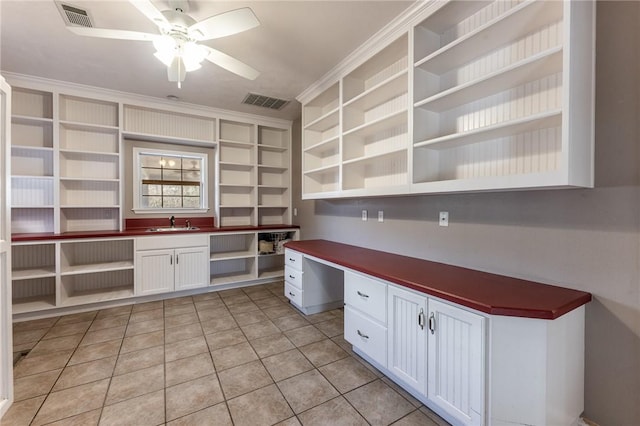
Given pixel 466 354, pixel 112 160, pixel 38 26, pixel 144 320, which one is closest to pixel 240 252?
pixel 144 320

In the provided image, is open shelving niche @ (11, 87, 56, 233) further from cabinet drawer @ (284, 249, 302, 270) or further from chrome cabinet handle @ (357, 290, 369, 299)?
chrome cabinet handle @ (357, 290, 369, 299)

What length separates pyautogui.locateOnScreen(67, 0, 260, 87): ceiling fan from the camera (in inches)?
65.1

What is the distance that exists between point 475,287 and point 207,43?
9.31 feet

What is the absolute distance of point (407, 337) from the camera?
5.74ft

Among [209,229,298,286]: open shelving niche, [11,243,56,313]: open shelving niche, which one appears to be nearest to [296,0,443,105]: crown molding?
[209,229,298,286]: open shelving niche

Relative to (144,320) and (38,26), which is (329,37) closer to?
(38,26)

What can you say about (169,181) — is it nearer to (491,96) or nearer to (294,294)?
(294,294)

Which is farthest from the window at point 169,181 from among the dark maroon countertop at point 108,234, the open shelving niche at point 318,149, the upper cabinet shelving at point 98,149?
the open shelving niche at point 318,149

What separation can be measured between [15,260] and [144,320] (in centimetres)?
176

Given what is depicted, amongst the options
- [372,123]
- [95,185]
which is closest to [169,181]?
[95,185]

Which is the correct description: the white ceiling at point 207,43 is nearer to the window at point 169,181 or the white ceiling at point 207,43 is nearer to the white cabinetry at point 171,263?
the window at point 169,181

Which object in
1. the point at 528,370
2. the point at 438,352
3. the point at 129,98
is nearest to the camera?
the point at 528,370

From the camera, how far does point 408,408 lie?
1.70 m

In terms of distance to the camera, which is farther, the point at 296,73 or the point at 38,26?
the point at 296,73
